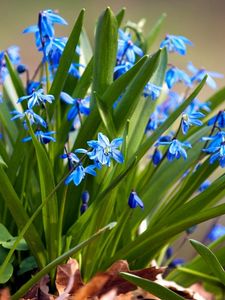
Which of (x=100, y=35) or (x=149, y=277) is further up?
(x=100, y=35)

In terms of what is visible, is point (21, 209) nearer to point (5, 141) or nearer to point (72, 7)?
point (5, 141)

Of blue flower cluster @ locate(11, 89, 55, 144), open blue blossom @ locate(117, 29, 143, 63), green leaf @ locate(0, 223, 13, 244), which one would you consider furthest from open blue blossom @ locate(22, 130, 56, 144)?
open blue blossom @ locate(117, 29, 143, 63)

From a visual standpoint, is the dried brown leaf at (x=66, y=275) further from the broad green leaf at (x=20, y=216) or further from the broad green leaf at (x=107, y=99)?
the broad green leaf at (x=107, y=99)

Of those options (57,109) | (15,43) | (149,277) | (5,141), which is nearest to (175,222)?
(149,277)

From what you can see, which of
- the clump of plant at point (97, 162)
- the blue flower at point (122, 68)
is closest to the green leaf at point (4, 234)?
the clump of plant at point (97, 162)

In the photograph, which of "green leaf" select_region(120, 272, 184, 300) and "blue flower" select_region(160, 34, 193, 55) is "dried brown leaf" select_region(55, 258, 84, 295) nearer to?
"green leaf" select_region(120, 272, 184, 300)

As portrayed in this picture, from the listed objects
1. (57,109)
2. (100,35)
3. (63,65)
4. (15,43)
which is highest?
(100,35)
